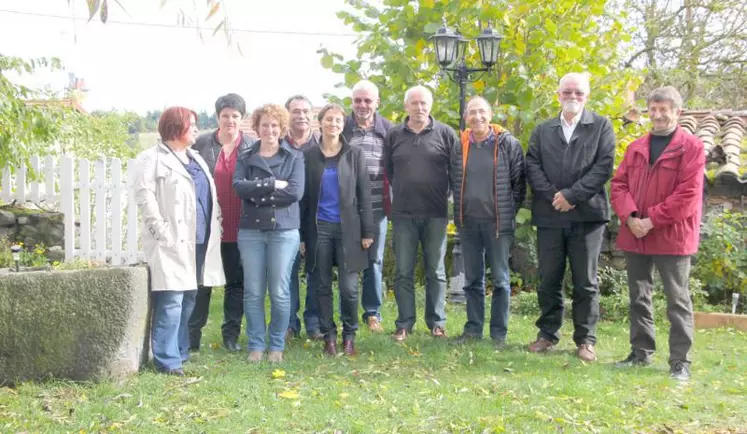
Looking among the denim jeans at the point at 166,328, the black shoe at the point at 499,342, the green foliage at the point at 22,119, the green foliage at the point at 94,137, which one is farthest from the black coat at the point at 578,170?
the green foliage at the point at 94,137

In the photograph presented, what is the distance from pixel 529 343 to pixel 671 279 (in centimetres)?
135

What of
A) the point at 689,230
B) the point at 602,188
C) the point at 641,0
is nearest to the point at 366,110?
the point at 602,188

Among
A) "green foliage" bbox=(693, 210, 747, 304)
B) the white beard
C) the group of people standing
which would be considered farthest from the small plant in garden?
"green foliage" bbox=(693, 210, 747, 304)

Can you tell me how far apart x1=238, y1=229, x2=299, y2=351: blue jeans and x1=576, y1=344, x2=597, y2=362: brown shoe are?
2.19 metres

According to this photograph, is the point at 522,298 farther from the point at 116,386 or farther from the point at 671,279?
the point at 116,386

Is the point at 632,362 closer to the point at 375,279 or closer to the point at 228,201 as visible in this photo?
the point at 375,279

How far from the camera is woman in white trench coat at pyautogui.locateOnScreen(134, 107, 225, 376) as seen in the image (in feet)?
16.4

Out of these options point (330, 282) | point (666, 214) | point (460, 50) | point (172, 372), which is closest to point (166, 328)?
point (172, 372)

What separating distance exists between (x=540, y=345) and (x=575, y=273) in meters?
0.65

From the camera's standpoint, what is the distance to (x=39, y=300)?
4742mm

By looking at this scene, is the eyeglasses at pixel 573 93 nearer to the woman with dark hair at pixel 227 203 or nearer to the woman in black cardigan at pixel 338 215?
the woman in black cardigan at pixel 338 215

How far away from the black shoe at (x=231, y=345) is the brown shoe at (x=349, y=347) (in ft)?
2.68

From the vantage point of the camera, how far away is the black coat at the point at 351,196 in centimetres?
562

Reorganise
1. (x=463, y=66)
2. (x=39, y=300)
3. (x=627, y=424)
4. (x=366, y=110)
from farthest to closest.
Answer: (x=463, y=66) < (x=366, y=110) < (x=39, y=300) < (x=627, y=424)
